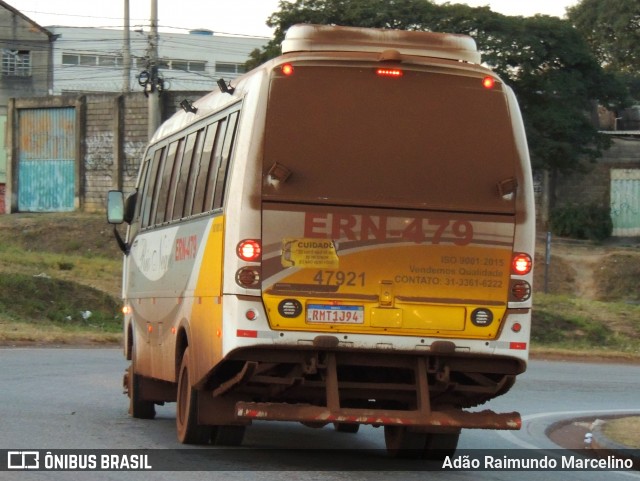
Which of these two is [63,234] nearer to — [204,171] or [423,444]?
[204,171]

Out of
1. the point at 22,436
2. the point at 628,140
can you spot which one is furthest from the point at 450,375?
the point at 628,140

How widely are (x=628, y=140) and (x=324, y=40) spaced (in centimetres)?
4635

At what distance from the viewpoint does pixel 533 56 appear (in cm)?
5056

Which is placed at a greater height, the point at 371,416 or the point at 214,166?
the point at 214,166

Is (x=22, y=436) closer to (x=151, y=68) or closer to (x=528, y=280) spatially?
(x=528, y=280)

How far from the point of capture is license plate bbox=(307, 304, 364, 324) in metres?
9.82

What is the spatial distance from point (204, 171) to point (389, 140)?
6.12ft

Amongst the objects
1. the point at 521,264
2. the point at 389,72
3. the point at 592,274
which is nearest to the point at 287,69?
the point at 389,72

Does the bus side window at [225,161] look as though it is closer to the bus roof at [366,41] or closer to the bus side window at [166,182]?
the bus roof at [366,41]

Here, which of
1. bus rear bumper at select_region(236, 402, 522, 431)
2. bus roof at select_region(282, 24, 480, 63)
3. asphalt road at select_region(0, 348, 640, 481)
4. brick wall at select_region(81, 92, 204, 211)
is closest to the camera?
bus rear bumper at select_region(236, 402, 522, 431)

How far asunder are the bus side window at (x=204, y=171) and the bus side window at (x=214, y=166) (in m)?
0.09

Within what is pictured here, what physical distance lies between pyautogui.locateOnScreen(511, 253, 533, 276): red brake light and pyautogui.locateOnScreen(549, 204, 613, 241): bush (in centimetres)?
4090

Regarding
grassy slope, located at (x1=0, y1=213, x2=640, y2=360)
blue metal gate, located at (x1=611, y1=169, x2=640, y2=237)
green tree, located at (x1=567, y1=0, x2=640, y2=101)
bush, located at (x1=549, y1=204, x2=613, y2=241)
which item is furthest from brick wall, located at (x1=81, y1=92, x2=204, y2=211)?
green tree, located at (x1=567, y1=0, x2=640, y2=101)

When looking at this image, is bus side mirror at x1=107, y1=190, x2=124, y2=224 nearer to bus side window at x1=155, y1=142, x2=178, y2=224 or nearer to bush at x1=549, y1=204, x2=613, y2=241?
bus side window at x1=155, y1=142, x2=178, y2=224
